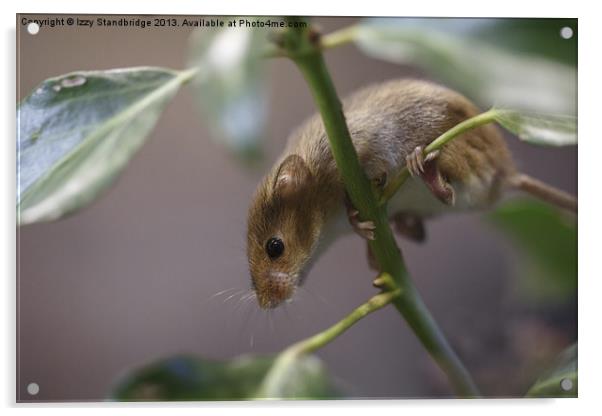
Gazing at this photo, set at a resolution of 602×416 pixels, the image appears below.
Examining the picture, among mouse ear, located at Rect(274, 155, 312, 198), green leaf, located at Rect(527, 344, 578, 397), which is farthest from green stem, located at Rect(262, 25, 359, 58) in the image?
green leaf, located at Rect(527, 344, 578, 397)

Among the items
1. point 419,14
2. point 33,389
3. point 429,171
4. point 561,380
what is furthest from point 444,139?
point 33,389

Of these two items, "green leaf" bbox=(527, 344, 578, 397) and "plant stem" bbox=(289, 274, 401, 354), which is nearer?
"plant stem" bbox=(289, 274, 401, 354)

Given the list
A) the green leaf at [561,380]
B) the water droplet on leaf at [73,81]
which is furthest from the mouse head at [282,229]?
the green leaf at [561,380]

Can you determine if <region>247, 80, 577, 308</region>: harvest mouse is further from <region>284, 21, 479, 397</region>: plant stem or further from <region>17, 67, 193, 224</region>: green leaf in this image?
<region>17, 67, 193, 224</region>: green leaf

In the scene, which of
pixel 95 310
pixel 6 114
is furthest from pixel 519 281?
pixel 6 114

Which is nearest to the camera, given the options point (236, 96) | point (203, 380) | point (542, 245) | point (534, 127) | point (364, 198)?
point (236, 96)

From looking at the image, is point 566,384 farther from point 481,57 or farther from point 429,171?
point 481,57
